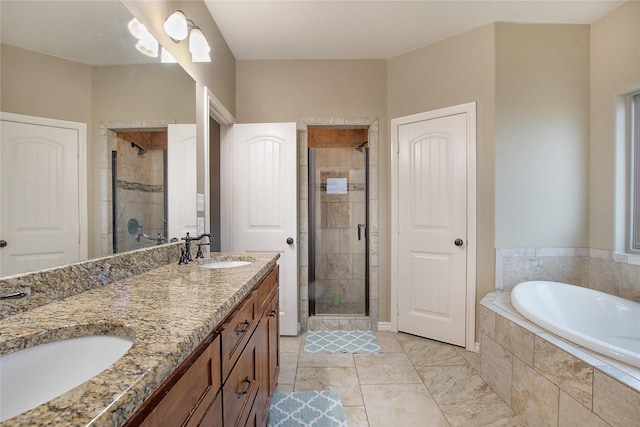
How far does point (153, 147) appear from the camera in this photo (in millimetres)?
1308

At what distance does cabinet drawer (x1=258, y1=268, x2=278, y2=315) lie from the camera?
4.37 ft

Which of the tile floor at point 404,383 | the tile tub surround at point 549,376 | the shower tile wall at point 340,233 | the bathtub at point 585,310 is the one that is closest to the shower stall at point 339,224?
the shower tile wall at point 340,233

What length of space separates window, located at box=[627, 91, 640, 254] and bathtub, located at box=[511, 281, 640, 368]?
50cm

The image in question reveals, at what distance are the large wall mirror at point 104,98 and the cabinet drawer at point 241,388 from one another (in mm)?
672

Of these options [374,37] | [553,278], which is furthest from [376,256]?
[374,37]

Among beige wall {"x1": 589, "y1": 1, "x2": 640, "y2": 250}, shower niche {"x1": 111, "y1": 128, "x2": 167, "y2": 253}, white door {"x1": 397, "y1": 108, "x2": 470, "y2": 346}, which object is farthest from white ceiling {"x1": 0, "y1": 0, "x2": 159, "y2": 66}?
beige wall {"x1": 589, "y1": 1, "x2": 640, "y2": 250}

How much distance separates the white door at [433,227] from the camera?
2295 mm

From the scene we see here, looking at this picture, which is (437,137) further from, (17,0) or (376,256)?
(17,0)

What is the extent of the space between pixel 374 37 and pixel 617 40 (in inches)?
69.7

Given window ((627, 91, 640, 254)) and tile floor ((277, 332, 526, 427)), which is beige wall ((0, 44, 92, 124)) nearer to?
tile floor ((277, 332, 526, 427))

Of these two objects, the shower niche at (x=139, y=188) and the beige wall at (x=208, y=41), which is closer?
the shower niche at (x=139, y=188)

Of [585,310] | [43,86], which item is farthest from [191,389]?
[585,310]

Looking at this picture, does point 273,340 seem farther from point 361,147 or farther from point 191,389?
point 361,147

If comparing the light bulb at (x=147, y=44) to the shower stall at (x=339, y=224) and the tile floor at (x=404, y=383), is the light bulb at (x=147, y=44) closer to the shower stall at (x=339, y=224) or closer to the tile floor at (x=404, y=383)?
the shower stall at (x=339, y=224)
